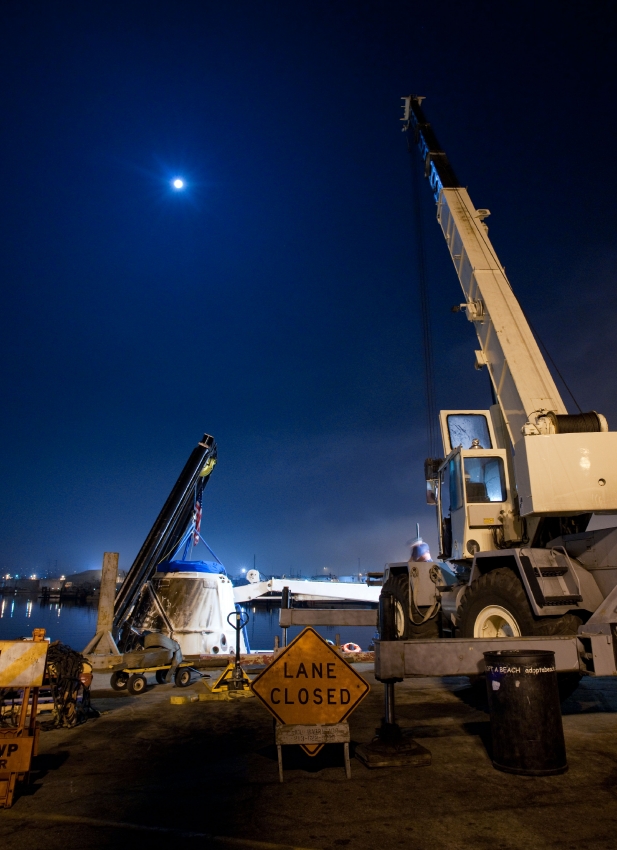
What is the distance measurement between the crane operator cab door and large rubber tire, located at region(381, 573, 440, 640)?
1.00 m

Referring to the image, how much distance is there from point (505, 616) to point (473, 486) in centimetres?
255

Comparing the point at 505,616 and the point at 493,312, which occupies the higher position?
the point at 493,312

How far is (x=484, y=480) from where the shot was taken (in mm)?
9148

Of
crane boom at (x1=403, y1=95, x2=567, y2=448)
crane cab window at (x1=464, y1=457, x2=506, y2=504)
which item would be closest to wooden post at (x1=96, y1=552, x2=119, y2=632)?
crane cab window at (x1=464, y1=457, x2=506, y2=504)

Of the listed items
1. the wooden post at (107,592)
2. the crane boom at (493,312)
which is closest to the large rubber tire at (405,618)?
the crane boom at (493,312)

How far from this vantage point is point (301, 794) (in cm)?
449

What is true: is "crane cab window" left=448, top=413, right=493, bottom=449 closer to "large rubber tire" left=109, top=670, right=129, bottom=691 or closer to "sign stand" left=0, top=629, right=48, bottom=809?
"sign stand" left=0, top=629, right=48, bottom=809

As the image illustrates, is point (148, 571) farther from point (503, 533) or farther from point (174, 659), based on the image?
point (503, 533)

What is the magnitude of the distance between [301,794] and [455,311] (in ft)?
28.8

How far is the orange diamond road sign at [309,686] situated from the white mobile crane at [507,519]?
44 centimetres

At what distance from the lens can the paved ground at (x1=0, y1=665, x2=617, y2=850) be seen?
12.1 ft

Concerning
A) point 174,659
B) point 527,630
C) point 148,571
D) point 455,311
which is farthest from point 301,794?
point 148,571

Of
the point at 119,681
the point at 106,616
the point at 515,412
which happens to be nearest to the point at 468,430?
the point at 515,412

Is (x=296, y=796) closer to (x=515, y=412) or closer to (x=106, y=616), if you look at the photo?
(x=515, y=412)
